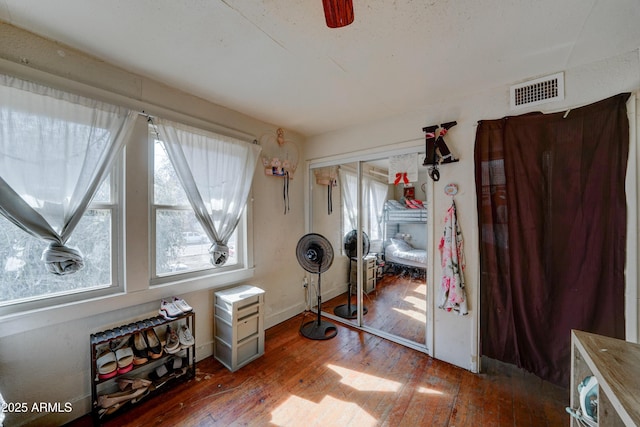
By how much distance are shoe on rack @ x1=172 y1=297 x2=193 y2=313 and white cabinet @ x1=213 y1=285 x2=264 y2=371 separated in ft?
1.00

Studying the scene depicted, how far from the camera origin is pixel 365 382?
1859 millimetres

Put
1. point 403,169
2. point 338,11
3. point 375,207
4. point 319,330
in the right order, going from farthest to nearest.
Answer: point 375,207 < point 319,330 < point 403,169 < point 338,11

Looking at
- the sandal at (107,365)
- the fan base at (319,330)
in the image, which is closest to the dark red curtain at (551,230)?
the fan base at (319,330)

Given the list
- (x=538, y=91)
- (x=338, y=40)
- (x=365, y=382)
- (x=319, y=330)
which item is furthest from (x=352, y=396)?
(x=538, y=91)

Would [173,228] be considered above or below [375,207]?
below

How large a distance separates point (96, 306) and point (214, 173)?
131cm

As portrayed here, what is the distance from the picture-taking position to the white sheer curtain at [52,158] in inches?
51.1

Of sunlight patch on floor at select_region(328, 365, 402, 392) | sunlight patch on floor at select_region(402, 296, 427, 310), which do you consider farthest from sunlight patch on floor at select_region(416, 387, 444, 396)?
sunlight patch on floor at select_region(402, 296, 427, 310)

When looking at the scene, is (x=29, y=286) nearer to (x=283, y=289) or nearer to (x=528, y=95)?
(x=283, y=289)

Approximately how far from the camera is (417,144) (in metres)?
2.30

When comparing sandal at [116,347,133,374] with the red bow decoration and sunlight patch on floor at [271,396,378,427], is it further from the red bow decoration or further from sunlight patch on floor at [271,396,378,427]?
the red bow decoration

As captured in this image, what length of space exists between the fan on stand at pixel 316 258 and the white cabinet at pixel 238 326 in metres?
0.64

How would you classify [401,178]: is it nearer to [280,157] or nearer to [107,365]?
[280,157]

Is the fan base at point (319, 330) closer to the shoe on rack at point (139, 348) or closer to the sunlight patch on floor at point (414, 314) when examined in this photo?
the sunlight patch on floor at point (414, 314)
